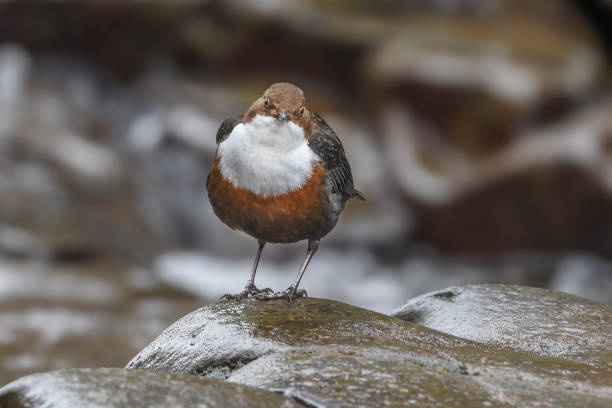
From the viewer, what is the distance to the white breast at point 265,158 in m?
3.73

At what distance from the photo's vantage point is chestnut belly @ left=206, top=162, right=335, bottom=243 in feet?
12.4

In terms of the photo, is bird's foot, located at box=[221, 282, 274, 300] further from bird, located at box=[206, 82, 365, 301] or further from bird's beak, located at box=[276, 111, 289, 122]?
bird's beak, located at box=[276, 111, 289, 122]

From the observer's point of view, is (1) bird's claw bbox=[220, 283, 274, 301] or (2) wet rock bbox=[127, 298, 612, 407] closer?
(2) wet rock bbox=[127, 298, 612, 407]

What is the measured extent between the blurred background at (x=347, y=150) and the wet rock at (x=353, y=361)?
515cm

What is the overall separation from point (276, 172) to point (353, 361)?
1.04 m

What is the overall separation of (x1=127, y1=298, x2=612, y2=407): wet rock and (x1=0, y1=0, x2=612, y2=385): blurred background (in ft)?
16.9

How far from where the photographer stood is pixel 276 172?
375 cm

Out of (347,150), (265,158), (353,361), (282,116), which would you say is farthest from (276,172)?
(347,150)

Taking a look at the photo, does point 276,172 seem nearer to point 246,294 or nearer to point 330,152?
point 330,152

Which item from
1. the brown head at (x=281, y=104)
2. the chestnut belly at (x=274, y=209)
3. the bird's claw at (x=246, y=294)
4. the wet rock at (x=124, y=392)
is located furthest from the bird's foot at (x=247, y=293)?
the wet rock at (x=124, y=392)

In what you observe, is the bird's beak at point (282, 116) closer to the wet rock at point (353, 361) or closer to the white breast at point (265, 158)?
the white breast at point (265, 158)

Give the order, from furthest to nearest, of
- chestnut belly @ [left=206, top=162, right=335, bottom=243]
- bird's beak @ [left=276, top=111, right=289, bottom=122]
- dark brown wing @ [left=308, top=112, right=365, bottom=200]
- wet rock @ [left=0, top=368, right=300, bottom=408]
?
dark brown wing @ [left=308, top=112, right=365, bottom=200]
chestnut belly @ [left=206, top=162, right=335, bottom=243]
bird's beak @ [left=276, top=111, right=289, bottom=122]
wet rock @ [left=0, top=368, right=300, bottom=408]

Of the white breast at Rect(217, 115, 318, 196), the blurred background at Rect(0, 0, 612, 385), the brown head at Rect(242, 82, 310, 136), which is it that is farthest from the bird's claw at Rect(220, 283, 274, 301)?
the blurred background at Rect(0, 0, 612, 385)

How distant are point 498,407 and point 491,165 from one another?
8203 millimetres
